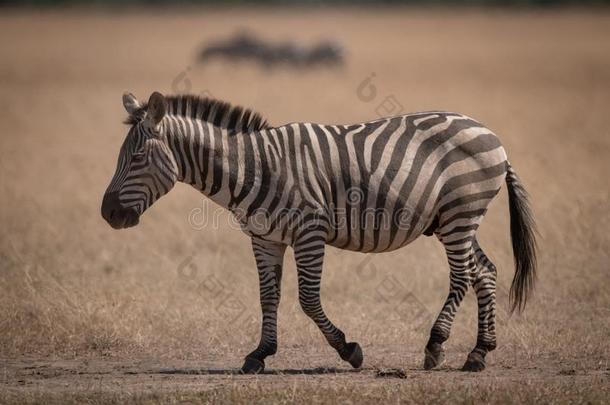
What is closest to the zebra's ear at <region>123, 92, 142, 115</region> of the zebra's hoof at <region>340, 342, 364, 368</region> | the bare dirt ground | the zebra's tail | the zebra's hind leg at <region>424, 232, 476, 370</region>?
the bare dirt ground

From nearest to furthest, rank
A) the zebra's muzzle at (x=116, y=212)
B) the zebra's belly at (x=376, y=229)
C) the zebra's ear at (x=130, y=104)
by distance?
1. the zebra's muzzle at (x=116, y=212)
2. the zebra's ear at (x=130, y=104)
3. the zebra's belly at (x=376, y=229)

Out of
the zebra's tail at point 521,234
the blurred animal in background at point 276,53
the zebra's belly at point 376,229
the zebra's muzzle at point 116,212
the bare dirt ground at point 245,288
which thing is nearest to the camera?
the bare dirt ground at point 245,288

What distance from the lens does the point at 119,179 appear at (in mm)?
6832

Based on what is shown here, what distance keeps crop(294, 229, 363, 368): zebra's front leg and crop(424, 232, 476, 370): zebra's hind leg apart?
546mm

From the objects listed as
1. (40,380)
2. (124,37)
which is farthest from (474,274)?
(124,37)

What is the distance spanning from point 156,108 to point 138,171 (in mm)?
468

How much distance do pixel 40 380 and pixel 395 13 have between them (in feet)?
195

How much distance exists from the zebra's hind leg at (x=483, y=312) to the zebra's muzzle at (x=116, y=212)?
261cm

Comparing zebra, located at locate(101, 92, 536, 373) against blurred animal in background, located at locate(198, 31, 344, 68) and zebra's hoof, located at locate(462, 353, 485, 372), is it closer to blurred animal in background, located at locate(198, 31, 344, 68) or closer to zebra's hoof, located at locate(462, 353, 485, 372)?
zebra's hoof, located at locate(462, 353, 485, 372)

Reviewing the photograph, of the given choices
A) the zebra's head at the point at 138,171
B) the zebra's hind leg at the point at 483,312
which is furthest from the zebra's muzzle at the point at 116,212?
the zebra's hind leg at the point at 483,312

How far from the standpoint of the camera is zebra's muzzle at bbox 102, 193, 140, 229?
267 inches

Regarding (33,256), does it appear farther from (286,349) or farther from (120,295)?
(286,349)

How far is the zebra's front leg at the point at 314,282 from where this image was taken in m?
6.80

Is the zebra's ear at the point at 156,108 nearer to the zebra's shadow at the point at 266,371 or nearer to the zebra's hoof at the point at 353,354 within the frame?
the zebra's shadow at the point at 266,371
